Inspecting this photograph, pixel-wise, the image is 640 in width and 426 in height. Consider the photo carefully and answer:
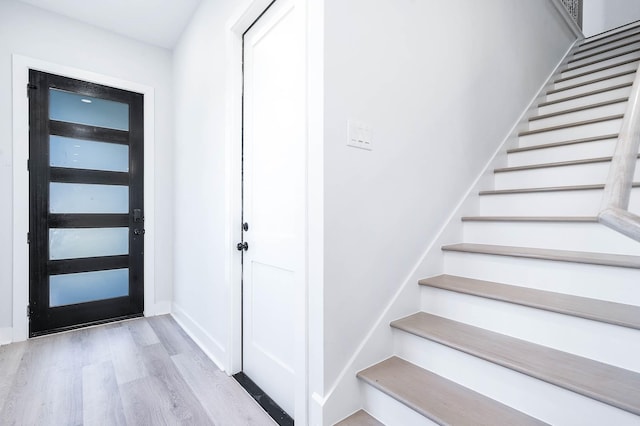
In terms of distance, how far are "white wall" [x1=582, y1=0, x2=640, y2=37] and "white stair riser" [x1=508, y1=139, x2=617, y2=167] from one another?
3.86 metres

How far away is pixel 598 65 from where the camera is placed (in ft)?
9.57

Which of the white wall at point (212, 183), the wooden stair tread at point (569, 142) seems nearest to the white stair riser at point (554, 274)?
the white wall at point (212, 183)

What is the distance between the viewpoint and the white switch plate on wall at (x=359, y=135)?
1.30 m

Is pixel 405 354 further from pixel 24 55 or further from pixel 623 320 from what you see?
pixel 24 55

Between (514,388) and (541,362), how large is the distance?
14 cm

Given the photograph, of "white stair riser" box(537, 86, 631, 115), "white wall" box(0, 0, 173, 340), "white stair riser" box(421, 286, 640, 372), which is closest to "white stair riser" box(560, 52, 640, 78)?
"white stair riser" box(537, 86, 631, 115)

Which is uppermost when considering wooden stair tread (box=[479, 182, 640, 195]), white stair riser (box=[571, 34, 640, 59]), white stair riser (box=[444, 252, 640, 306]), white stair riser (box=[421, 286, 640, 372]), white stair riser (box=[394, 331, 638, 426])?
white stair riser (box=[571, 34, 640, 59])

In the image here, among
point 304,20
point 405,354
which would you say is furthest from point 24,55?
point 405,354

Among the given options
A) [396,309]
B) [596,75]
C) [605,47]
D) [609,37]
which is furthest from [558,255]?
[609,37]

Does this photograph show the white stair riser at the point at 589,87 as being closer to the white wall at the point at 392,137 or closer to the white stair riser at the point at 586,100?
the white stair riser at the point at 586,100

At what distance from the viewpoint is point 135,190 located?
3.06 m

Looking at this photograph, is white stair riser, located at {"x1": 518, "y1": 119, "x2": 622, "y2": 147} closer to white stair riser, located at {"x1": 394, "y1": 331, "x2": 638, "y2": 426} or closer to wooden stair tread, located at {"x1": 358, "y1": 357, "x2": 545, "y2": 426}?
white stair riser, located at {"x1": 394, "y1": 331, "x2": 638, "y2": 426}

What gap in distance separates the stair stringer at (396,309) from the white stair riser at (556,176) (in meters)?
0.11

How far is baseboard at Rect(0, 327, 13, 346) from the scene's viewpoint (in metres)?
2.41
